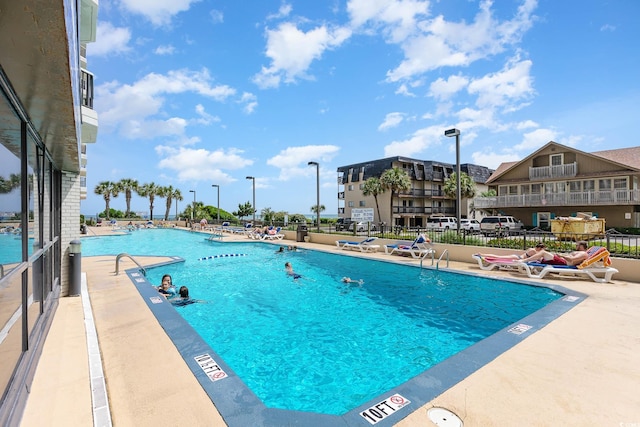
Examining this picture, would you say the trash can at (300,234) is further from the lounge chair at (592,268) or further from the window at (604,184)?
the window at (604,184)

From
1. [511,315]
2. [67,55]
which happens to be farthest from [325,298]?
[67,55]

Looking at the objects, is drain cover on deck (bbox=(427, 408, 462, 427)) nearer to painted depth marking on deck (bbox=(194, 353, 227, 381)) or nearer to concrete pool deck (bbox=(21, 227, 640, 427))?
concrete pool deck (bbox=(21, 227, 640, 427))

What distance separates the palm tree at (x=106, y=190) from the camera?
53.8m

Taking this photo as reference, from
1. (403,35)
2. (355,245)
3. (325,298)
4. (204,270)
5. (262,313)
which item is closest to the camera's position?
(262,313)

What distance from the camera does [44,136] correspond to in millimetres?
4488

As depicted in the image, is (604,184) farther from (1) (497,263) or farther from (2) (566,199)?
(1) (497,263)

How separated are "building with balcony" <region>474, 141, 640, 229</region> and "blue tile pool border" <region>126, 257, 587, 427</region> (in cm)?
2601

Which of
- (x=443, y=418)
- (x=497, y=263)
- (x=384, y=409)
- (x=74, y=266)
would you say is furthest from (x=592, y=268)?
Result: (x=74, y=266)

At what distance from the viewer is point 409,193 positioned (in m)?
43.0

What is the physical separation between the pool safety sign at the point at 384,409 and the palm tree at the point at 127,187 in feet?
212

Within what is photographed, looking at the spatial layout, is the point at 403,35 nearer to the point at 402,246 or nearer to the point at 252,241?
the point at 402,246

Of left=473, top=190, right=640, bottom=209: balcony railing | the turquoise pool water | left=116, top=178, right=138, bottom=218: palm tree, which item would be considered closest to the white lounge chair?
the turquoise pool water

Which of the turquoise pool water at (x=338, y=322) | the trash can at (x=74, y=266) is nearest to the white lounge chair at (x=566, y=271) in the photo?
the turquoise pool water at (x=338, y=322)

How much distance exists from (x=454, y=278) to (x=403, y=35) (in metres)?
8.75
